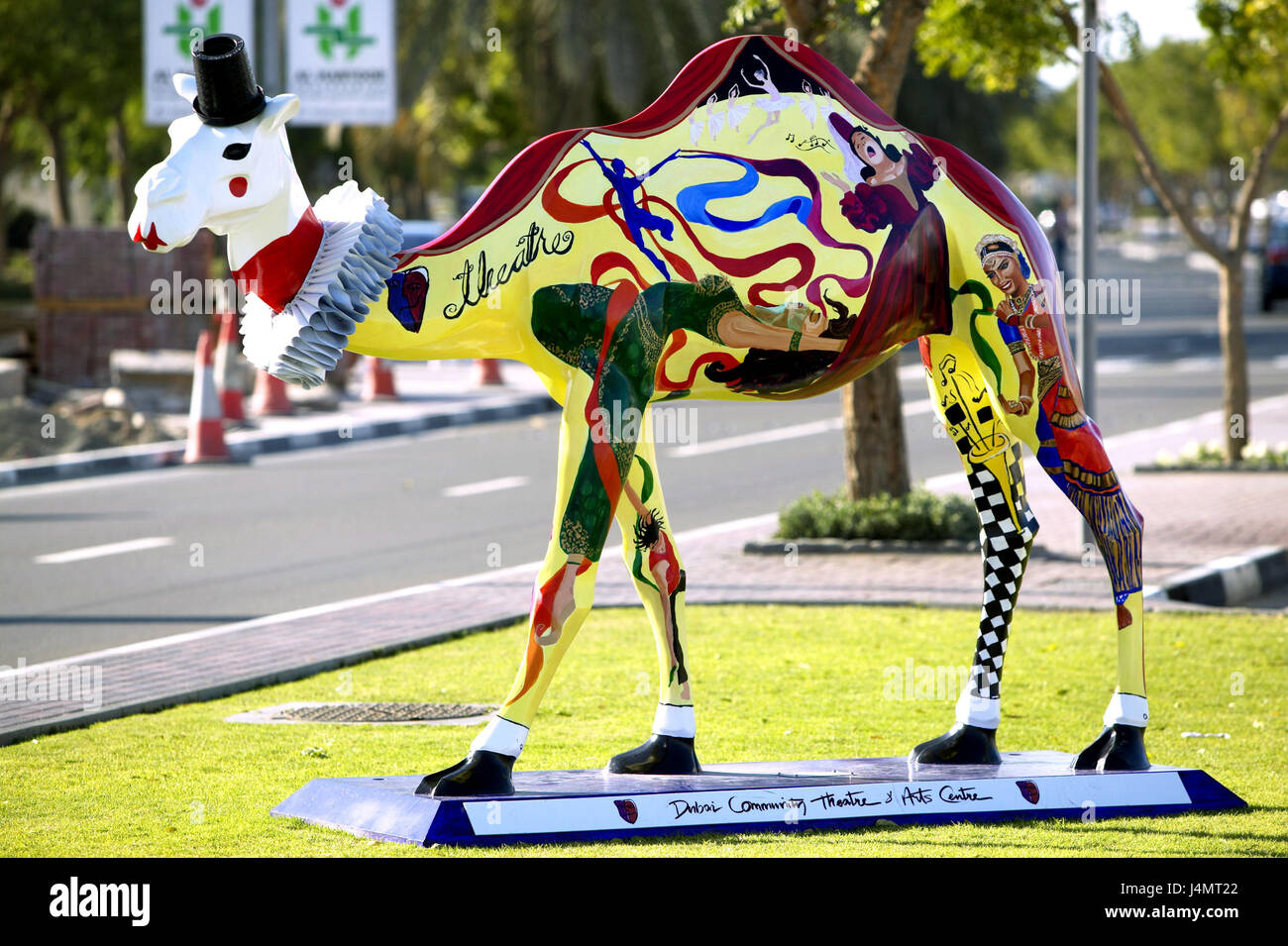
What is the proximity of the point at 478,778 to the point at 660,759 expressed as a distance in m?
0.75

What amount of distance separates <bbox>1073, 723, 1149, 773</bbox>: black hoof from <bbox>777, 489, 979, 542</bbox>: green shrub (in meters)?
5.84

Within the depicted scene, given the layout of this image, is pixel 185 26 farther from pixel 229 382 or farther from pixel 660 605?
pixel 660 605

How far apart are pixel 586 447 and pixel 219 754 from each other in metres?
2.25

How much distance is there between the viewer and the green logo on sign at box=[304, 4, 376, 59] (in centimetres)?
2456

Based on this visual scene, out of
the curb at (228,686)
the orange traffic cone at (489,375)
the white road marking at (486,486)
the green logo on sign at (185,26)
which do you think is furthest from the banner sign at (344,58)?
the curb at (228,686)

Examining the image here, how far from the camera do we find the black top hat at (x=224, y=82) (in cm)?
500

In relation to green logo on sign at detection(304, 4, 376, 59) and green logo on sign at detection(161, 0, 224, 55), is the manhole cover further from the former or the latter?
green logo on sign at detection(161, 0, 224, 55)

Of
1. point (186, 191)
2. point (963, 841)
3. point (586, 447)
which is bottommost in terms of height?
point (963, 841)

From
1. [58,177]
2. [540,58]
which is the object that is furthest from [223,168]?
[58,177]

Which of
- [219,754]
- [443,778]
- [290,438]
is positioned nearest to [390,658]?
[219,754]

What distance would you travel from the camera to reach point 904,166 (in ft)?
18.9

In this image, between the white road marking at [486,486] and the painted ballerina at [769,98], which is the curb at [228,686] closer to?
the painted ballerina at [769,98]
